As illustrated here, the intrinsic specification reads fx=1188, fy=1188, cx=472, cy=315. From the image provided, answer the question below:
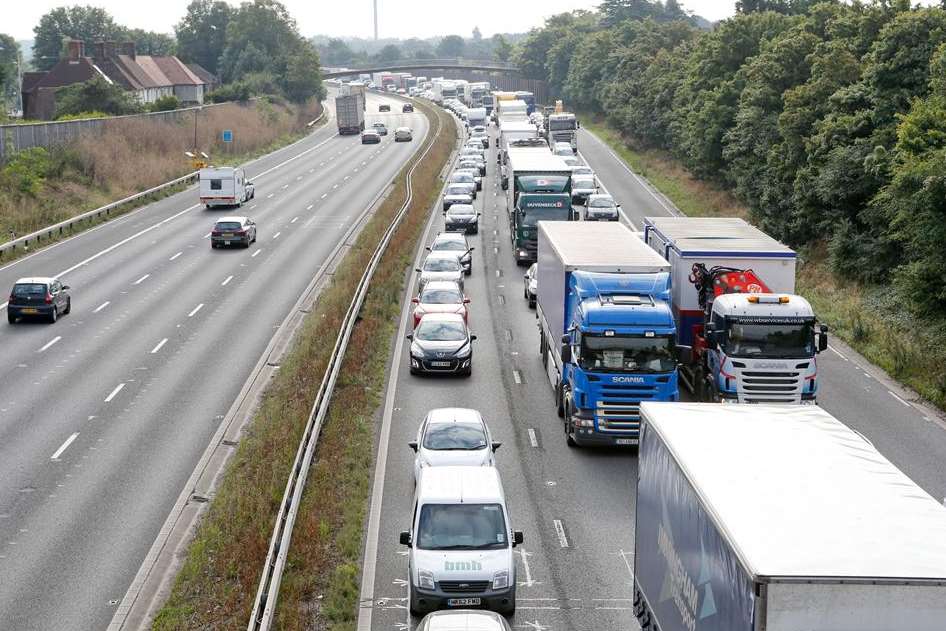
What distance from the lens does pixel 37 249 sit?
55.8m

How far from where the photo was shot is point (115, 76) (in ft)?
448

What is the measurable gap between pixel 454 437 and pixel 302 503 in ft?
11.4

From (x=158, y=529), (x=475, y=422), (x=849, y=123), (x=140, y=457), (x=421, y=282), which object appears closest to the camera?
(x=158, y=529)

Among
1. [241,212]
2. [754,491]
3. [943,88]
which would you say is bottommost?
[241,212]

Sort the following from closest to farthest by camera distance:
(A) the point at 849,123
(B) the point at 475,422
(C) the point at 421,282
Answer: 1. (B) the point at 475,422
2. (C) the point at 421,282
3. (A) the point at 849,123

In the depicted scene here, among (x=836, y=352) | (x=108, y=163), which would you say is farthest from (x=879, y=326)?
(x=108, y=163)

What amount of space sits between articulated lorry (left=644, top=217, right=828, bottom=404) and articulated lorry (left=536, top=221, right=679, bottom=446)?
1645 mm

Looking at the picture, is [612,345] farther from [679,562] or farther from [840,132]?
[840,132]

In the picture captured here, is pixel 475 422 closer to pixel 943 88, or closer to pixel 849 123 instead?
pixel 943 88

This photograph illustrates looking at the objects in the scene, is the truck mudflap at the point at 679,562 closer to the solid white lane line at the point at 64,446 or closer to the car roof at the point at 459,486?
the car roof at the point at 459,486

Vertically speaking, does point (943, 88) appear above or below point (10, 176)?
above

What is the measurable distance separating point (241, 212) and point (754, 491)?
204 feet

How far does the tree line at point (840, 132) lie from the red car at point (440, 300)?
45.8 feet

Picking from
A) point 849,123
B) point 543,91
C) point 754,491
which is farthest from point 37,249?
point 543,91
